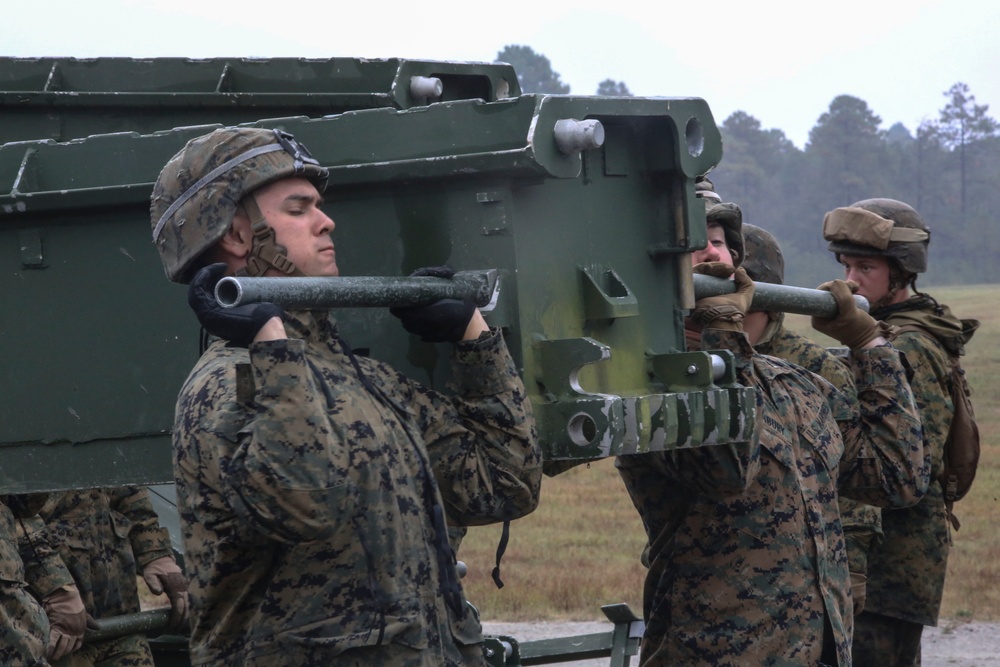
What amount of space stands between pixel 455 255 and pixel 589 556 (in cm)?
859

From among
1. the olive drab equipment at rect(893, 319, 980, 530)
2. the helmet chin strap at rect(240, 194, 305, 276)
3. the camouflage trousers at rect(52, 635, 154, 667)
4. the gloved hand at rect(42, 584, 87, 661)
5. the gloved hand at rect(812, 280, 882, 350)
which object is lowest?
the camouflage trousers at rect(52, 635, 154, 667)

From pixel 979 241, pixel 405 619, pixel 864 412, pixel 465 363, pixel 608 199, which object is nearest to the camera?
pixel 405 619

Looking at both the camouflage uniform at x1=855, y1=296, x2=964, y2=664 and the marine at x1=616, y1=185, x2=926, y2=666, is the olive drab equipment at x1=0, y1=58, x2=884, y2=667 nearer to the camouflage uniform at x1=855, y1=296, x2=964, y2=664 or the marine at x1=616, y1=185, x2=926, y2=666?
the marine at x1=616, y1=185, x2=926, y2=666

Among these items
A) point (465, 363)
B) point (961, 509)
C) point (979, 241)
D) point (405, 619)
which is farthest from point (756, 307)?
point (979, 241)

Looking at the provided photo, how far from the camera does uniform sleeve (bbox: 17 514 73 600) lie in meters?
5.77

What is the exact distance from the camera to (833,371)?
546 cm

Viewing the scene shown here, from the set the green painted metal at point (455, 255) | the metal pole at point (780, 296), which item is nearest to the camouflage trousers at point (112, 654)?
the green painted metal at point (455, 255)

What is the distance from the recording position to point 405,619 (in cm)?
324

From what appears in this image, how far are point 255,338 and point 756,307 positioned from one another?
2225 millimetres

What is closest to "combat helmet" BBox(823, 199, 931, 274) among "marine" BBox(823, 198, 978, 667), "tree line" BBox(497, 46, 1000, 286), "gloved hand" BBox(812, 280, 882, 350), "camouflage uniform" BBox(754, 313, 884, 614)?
"marine" BBox(823, 198, 978, 667)

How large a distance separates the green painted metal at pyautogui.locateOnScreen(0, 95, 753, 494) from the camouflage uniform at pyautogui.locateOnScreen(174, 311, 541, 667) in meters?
0.27

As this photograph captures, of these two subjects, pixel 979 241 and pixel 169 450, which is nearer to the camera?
pixel 169 450

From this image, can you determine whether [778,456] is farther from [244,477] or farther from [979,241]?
[979,241]

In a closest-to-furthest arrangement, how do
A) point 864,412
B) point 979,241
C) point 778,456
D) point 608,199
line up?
point 608,199
point 778,456
point 864,412
point 979,241
